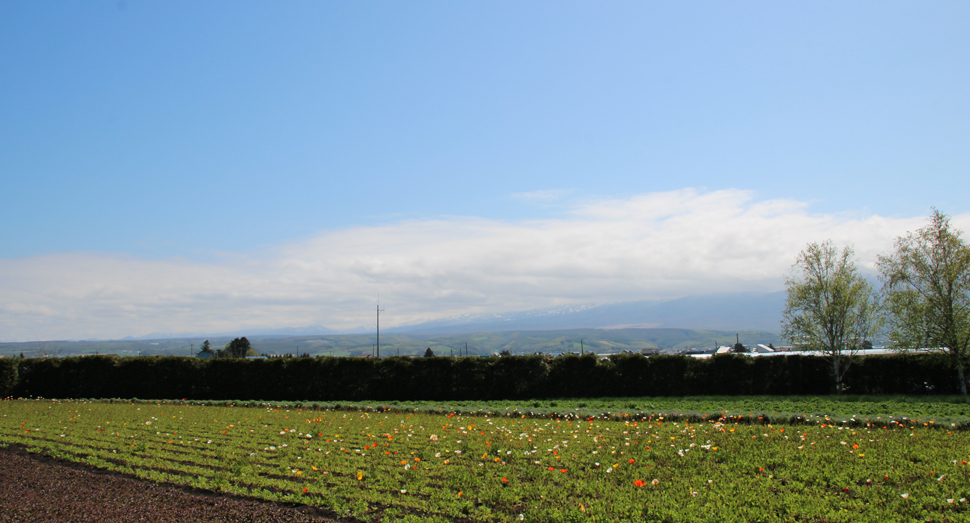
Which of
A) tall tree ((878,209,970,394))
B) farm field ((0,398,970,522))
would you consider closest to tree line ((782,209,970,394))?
tall tree ((878,209,970,394))

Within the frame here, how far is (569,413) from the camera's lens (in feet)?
51.8

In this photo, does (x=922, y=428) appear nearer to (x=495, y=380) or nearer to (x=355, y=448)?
(x=355, y=448)

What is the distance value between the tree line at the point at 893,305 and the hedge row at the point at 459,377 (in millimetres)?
888

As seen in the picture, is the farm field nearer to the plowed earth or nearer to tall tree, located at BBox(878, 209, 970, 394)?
the plowed earth

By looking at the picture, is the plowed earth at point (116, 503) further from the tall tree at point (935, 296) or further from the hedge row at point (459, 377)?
the tall tree at point (935, 296)

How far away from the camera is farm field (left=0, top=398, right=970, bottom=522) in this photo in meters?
6.30

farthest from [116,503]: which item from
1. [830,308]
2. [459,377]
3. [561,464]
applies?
[830,308]

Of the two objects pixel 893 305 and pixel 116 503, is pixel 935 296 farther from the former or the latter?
pixel 116 503

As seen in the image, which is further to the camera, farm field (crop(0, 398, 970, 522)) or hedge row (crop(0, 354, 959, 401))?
hedge row (crop(0, 354, 959, 401))

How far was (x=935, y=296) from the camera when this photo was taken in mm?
24266

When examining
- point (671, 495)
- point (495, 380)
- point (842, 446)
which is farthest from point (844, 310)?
point (671, 495)

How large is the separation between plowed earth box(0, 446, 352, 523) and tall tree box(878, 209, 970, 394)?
2738 centimetres

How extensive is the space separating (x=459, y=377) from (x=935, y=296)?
2194 cm

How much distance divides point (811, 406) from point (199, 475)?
18.4 m
